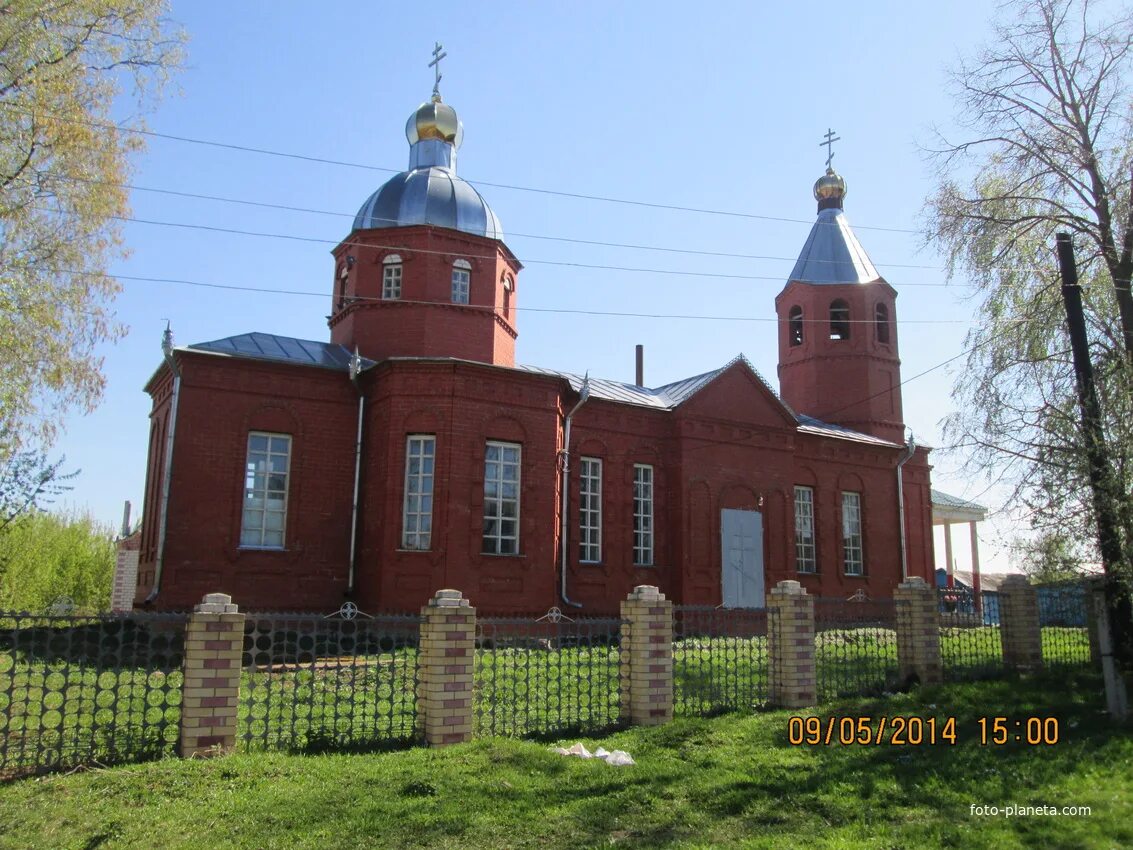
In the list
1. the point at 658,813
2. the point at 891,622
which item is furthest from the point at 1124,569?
the point at 658,813

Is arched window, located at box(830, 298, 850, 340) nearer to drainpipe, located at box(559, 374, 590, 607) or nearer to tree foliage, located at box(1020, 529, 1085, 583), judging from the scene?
drainpipe, located at box(559, 374, 590, 607)

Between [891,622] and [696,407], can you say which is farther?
[696,407]

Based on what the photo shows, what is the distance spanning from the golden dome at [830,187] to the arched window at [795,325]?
382 cm

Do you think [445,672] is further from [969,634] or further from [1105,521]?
[969,634]

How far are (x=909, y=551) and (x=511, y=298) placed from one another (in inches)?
501

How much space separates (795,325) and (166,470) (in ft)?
57.5

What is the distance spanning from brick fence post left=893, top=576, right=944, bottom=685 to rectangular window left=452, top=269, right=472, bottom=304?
1039 cm

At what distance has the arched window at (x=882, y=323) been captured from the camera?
82.2 feet

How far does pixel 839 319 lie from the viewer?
25.0 m

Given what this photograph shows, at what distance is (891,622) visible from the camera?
1213cm

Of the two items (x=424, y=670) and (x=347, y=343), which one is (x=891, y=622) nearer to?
(x=424, y=670)

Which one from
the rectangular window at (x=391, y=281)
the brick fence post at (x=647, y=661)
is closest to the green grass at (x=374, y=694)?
the brick fence post at (x=647, y=661)

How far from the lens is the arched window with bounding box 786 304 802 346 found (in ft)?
83.9

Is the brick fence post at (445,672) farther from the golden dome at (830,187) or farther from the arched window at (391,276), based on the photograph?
the golden dome at (830,187)
